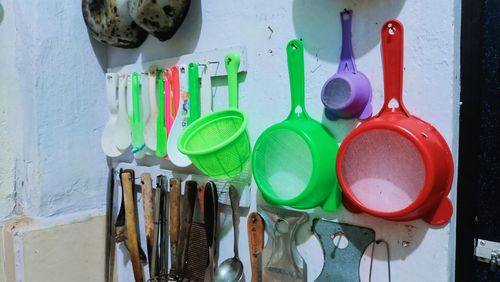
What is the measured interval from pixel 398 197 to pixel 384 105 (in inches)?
5.2

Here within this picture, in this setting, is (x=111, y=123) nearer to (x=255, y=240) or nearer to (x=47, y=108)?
(x=47, y=108)

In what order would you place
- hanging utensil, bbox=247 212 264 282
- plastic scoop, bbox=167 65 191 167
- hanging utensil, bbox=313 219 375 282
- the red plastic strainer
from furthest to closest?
plastic scoop, bbox=167 65 191 167, hanging utensil, bbox=247 212 264 282, hanging utensil, bbox=313 219 375 282, the red plastic strainer

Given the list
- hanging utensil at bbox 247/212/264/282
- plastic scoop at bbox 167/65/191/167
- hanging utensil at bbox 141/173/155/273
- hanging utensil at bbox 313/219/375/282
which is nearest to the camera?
hanging utensil at bbox 313/219/375/282

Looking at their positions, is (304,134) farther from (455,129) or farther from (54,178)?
(54,178)

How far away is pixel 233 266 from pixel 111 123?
515 mm

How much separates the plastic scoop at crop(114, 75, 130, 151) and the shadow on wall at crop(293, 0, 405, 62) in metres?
0.52

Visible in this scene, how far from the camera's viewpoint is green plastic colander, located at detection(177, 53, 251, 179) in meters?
0.72

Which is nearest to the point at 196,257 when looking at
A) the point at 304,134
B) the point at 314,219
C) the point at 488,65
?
the point at 314,219

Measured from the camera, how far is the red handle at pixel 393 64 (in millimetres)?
589

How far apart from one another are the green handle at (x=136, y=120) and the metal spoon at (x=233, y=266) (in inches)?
11.9

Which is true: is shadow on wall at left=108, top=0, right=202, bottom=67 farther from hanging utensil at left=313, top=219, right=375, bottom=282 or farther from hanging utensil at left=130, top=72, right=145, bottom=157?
hanging utensil at left=313, top=219, right=375, bottom=282

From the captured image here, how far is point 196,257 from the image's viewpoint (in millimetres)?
867

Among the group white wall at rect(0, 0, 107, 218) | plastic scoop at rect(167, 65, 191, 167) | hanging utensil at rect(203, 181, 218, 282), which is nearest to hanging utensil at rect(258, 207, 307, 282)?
hanging utensil at rect(203, 181, 218, 282)

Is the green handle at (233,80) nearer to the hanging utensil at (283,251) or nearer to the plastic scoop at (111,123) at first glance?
the hanging utensil at (283,251)
